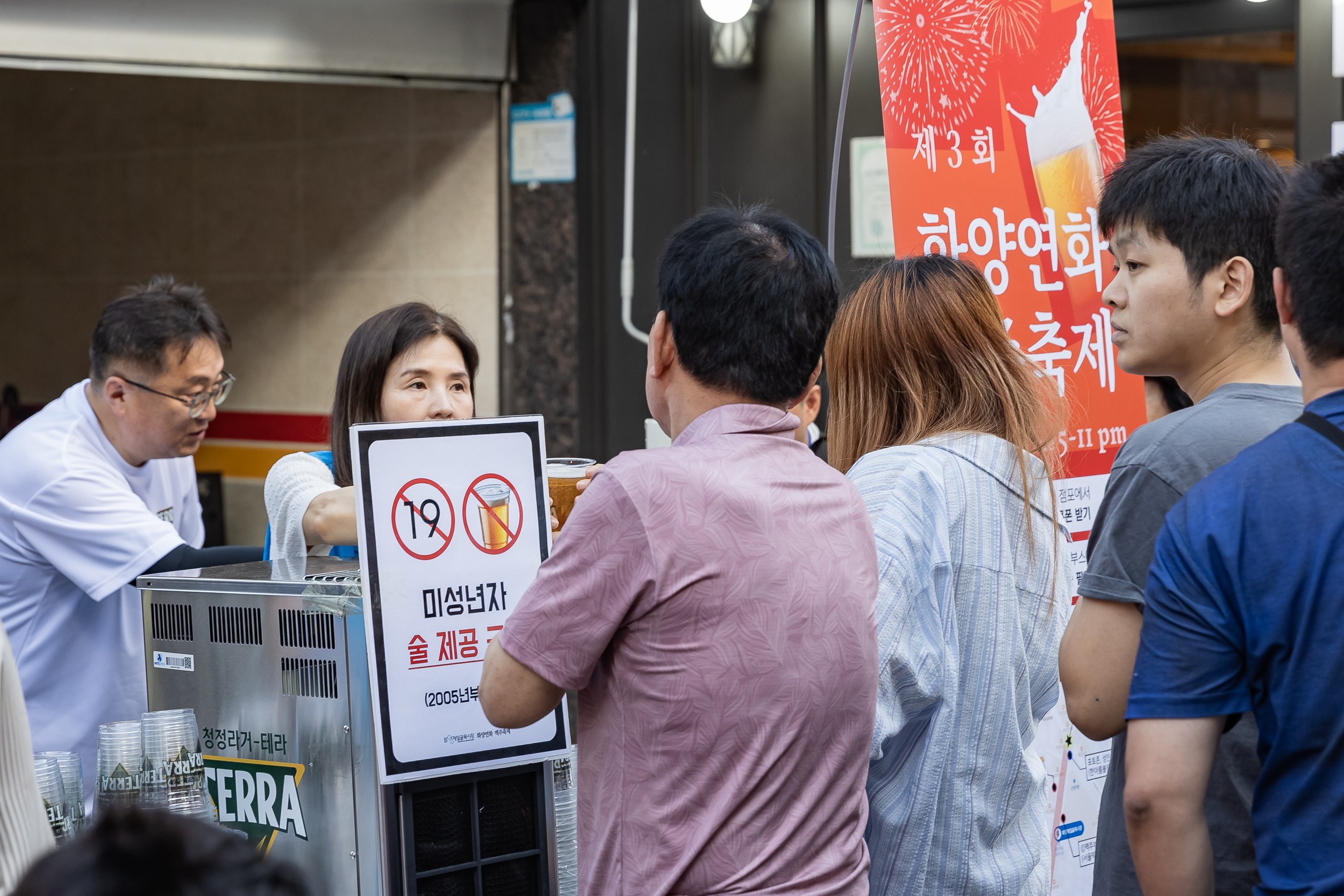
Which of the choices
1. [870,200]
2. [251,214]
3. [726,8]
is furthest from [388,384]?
[251,214]

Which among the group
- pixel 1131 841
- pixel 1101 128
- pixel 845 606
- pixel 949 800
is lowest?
pixel 949 800

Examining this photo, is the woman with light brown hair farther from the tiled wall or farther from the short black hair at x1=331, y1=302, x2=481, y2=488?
the tiled wall

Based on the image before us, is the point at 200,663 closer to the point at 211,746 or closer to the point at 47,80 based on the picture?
the point at 211,746

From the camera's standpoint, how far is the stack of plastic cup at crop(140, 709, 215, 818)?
5.19ft

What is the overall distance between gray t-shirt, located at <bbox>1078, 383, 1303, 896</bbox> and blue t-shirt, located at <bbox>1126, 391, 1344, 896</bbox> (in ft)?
0.60

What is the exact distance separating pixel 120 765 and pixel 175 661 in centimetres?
17

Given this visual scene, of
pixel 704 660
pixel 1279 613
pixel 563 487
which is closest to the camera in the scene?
pixel 1279 613

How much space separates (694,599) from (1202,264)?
0.81 meters

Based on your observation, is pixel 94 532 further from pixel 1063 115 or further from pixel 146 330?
pixel 1063 115

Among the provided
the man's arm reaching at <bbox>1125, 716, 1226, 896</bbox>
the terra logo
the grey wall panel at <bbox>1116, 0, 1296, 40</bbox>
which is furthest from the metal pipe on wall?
the man's arm reaching at <bbox>1125, 716, 1226, 896</bbox>

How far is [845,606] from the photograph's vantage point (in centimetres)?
132

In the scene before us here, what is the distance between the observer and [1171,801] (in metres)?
1.20

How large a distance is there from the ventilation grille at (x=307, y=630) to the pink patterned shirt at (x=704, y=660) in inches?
15.0

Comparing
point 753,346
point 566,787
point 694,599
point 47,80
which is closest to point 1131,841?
point 694,599
